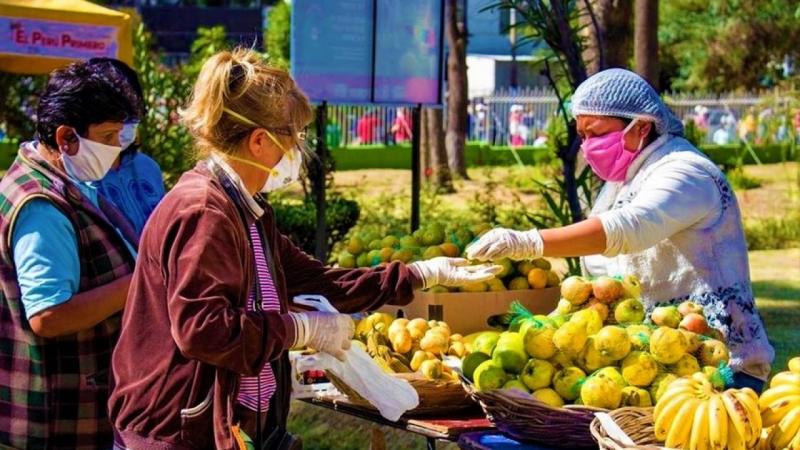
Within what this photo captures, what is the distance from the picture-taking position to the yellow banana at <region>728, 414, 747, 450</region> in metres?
2.84

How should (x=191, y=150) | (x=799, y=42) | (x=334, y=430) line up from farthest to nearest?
(x=799, y=42), (x=334, y=430), (x=191, y=150)

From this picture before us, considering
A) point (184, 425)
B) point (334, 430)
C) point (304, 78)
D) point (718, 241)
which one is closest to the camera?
point (184, 425)

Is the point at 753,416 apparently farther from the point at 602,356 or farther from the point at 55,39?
the point at 55,39

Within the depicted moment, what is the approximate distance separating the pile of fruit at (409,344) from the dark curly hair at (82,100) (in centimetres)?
117

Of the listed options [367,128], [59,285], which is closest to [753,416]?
[59,285]

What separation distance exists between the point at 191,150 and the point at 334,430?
4029 millimetres

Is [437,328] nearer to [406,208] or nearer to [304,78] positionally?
[304,78]

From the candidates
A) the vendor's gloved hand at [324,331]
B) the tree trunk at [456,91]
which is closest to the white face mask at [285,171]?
the vendor's gloved hand at [324,331]

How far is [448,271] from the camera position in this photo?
3.59 metres

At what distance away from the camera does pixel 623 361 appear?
3.40 metres

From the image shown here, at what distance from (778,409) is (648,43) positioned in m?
6.31

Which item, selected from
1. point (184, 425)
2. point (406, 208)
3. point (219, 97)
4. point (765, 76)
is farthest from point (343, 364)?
point (765, 76)

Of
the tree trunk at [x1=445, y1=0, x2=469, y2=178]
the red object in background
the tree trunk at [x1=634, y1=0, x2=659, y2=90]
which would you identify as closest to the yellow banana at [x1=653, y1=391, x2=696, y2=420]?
the tree trunk at [x1=634, y1=0, x2=659, y2=90]

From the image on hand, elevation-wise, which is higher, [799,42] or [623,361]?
[799,42]
